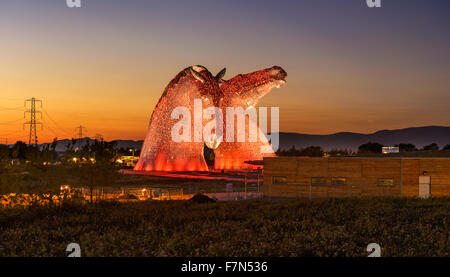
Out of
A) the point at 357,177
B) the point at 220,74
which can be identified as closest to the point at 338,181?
the point at 357,177

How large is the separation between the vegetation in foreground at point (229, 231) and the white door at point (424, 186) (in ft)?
23.8

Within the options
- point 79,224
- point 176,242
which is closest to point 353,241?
point 176,242

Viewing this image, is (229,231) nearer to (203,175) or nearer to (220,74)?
(203,175)

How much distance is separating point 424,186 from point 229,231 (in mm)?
18140

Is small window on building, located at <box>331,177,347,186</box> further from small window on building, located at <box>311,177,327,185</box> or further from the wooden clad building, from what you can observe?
small window on building, located at <box>311,177,327,185</box>

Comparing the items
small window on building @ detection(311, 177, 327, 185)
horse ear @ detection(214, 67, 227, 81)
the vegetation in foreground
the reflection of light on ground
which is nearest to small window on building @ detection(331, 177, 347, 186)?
small window on building @ detection(311, 177, 327, 185)

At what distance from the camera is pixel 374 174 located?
27062 millimetres

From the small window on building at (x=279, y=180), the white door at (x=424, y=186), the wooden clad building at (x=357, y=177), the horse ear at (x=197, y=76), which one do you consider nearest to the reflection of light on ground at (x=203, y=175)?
the horse ear at (x=197, y=76)

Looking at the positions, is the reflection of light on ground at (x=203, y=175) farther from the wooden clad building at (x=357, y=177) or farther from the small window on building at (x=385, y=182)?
the small window on building at (x=385, y=182)

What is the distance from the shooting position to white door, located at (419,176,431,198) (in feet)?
85.9

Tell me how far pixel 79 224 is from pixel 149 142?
29.8 m

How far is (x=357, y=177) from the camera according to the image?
27.2 m

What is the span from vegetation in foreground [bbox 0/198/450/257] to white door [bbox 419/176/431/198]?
7.26 meters
